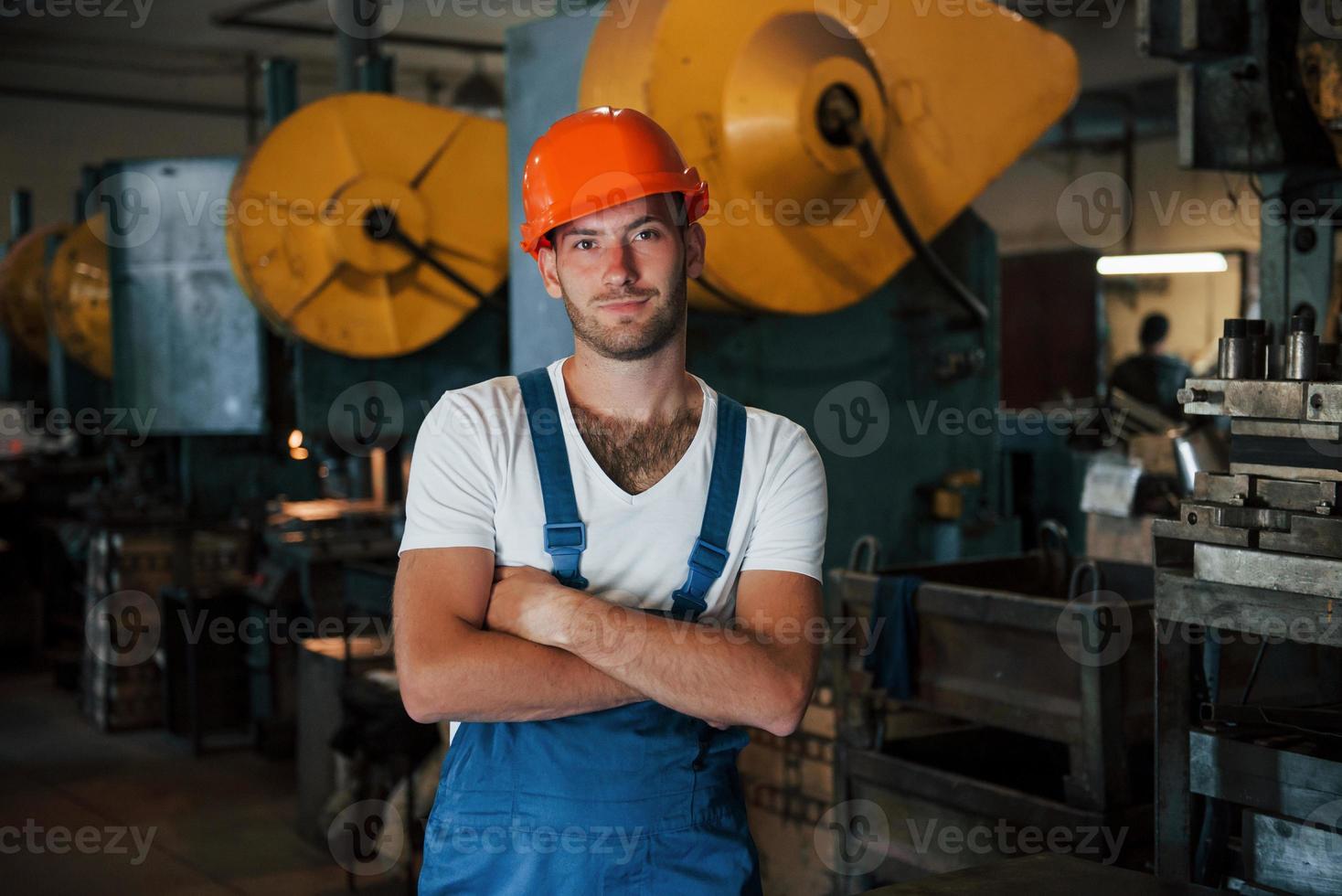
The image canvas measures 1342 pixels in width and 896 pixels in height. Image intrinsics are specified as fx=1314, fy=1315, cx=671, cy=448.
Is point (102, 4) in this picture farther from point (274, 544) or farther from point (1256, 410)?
point (1256, 410)

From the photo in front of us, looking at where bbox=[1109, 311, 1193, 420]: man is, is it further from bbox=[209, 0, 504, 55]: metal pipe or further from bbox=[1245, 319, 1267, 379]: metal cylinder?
bbox=[209, 0, 504, 55]: metal pipe

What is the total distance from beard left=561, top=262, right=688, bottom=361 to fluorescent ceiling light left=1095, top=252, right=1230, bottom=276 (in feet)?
25.0

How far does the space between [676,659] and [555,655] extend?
14 cm

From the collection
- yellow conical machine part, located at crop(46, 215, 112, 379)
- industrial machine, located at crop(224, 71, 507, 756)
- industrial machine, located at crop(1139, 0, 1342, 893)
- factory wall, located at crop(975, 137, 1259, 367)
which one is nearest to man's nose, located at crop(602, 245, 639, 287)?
industrial machine, located at crop(1139, 0, 1342, 893)

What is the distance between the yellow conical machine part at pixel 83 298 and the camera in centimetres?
648

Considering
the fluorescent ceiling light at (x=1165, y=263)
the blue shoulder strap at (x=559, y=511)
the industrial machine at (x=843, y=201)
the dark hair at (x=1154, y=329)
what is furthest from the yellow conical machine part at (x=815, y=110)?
the fluorescent ceiling light at (x=1165, y=263)

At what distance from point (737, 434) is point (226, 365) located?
12.2 ft

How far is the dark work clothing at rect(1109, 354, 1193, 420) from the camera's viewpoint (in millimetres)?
5871

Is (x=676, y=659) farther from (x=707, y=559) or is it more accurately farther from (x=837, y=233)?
(x=837, y=233)

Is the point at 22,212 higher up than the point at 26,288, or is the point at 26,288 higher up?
the point at 22,212

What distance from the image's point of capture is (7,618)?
23.0 feet

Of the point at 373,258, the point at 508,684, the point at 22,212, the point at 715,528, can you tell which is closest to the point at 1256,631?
the point at 715,528

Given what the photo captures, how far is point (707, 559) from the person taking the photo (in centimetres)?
154

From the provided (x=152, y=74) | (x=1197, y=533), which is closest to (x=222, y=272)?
(x=1197, y=533)
